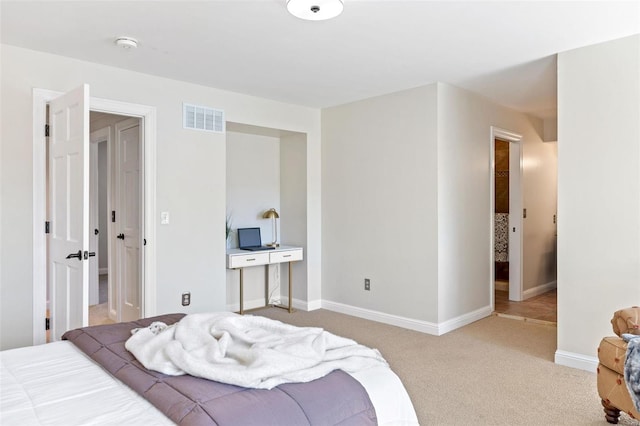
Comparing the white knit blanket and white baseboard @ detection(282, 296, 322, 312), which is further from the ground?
Result: the white knit blanket

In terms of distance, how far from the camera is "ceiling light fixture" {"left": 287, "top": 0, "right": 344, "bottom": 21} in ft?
→ 8.09

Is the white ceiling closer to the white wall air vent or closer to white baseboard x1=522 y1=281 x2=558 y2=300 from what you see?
the white wall air vent

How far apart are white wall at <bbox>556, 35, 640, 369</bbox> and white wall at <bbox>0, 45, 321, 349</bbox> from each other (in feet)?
9.30

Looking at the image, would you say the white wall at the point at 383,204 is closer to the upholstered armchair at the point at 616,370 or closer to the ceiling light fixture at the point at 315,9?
the upholstered armchair at the point at 616,370

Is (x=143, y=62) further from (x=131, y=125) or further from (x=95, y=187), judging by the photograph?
(x=95, y=187)

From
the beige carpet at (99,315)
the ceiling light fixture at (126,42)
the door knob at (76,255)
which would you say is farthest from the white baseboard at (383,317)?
the ceiling light fixture at (126,42)

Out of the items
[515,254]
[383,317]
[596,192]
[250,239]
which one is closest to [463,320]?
[383,317]

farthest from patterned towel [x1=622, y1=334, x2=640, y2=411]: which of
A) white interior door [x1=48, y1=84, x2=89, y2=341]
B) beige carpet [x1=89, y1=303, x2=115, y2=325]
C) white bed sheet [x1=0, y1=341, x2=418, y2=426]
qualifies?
beige carpet [x1=89, y1=303, x2=115, y2=325]

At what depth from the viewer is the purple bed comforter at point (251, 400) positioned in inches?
52.8

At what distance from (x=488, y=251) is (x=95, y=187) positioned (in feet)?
16.4

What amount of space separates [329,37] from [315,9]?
52 centimetres

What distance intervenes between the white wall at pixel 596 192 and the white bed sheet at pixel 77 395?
2.28m

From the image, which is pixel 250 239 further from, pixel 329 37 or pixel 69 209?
pixel 329 37

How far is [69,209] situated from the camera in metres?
3.07
